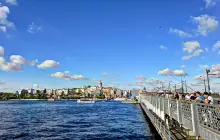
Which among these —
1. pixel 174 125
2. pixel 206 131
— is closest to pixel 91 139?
pixel 174 125

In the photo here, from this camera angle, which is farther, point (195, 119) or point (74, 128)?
point (74, 128)

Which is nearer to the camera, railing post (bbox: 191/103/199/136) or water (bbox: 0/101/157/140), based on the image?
railing post (bbox: 191/103/199/136)

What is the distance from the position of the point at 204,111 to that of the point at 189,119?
10.8 ft

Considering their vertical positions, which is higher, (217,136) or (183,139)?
(217,136)

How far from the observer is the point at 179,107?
Answer: 17672 mm

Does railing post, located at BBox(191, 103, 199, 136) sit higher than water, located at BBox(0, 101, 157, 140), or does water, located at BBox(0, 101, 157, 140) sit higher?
railing post, located at BBox(191, 103, 199, 136)

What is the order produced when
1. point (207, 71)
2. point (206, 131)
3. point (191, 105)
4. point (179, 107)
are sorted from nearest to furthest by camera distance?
1. point (206, 131)
2. point (191, 105)
3. point (179, 107)
4. point (207, 71)

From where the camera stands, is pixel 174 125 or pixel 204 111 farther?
pixel 174 125

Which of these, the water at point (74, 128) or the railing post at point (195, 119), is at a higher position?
the railing post at point (195, 119)

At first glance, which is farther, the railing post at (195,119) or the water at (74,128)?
the water at (74,128)

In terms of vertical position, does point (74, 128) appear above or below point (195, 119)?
below

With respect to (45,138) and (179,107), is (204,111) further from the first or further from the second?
(45,138)

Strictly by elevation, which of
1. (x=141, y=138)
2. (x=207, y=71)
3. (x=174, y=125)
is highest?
(x=207, y=71)

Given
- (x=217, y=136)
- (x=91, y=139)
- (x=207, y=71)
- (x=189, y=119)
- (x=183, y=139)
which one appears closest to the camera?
(x=217, y=136)
